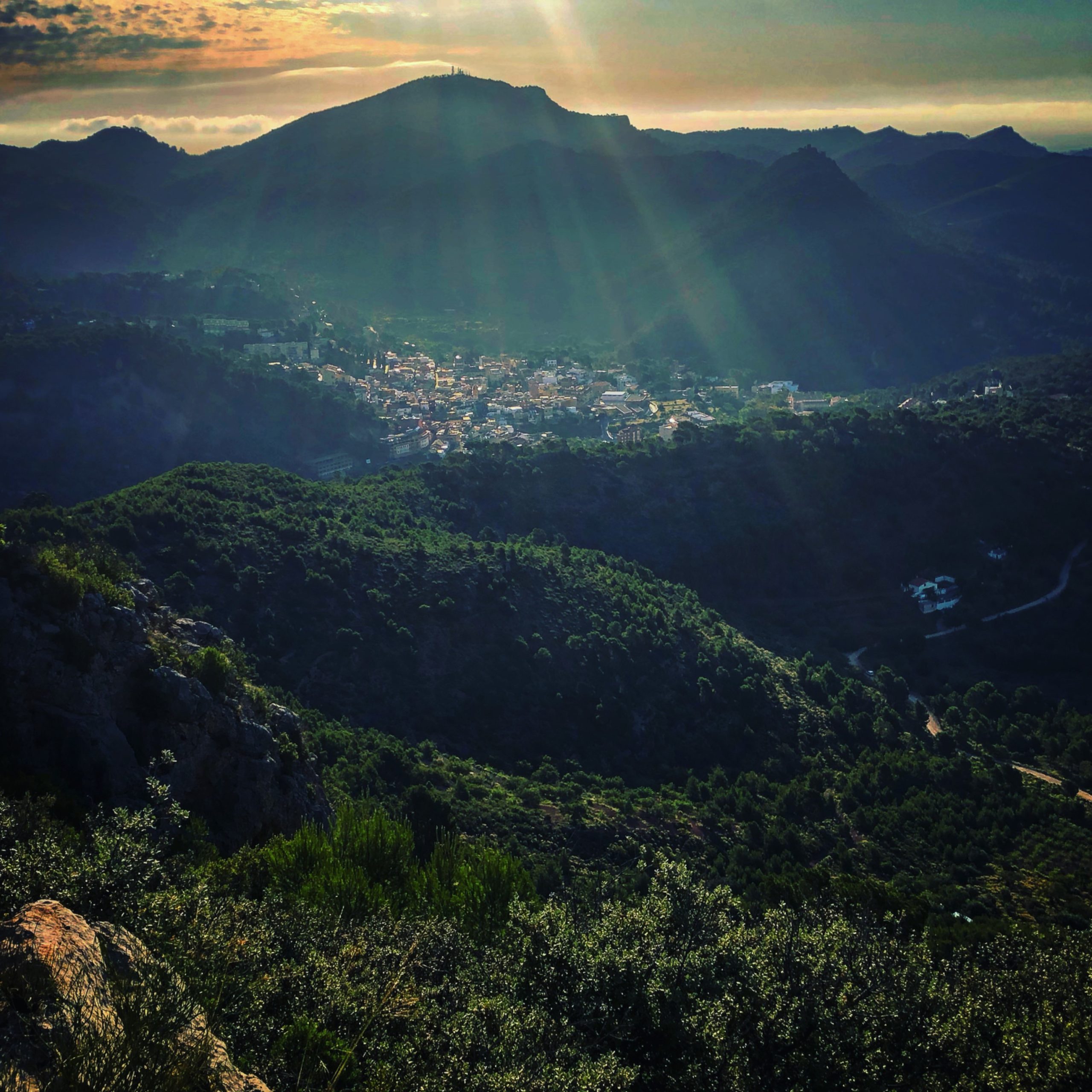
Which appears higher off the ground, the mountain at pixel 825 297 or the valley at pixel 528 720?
the mountain at pixel 825 297

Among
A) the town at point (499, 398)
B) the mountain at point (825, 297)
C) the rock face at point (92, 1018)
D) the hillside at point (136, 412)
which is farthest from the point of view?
the mountain at point (825, 297)

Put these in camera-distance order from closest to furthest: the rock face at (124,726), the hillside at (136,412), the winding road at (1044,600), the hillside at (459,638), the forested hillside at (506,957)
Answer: the forested hillside at (506,957) → the rock face at (124,726) → the hillside at (459,638) → the winding road at (1044,600) → the hillside at (136,412)

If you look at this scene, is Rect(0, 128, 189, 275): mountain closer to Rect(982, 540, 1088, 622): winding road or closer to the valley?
the valley

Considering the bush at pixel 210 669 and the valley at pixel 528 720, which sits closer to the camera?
the valley at pixel 528 720

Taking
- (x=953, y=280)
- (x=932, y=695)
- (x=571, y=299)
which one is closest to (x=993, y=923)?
(x=932, y=695)

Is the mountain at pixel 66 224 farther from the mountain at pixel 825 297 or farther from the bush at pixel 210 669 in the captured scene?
the bush at pixel 210 669

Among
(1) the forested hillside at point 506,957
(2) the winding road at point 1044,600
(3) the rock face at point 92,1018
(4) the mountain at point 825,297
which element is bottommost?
(2) the winding road at point 1044,600

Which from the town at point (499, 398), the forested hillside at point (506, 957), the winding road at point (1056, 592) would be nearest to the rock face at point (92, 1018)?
the forested hillside at point (506, 957)
